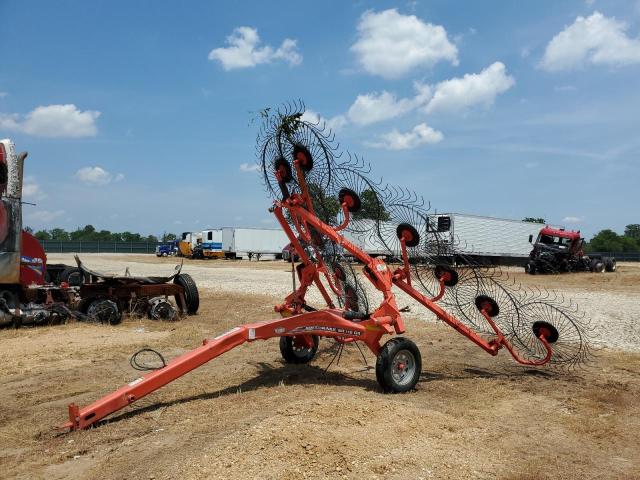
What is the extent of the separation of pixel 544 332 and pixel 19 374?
7.27 metres

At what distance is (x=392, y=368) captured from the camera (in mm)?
6539

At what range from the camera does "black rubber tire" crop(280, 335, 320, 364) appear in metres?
8.30

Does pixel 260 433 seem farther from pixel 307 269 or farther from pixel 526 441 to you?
pixel 307 269

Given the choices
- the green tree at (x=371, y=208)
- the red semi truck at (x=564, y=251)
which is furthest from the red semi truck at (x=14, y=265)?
the red semi truck at (x=564, y=251)

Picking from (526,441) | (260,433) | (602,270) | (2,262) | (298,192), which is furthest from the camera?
(602,270)

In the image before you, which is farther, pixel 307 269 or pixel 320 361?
pixel 320 361

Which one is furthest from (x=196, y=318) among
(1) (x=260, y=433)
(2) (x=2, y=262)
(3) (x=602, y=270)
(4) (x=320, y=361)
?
(3) (x=602, y=270)

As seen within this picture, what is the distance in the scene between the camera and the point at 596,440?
5.30 metres

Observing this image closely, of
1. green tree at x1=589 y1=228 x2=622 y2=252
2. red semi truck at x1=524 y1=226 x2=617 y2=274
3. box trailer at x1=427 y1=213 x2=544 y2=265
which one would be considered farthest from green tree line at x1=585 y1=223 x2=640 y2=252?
red semi truck at x1=524 y1=226 x2=617 y2=274

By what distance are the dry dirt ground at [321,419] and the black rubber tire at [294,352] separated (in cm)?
17

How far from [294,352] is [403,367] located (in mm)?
2091

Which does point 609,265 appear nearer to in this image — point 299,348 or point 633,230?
point 299,348

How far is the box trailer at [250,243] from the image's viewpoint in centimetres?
5881

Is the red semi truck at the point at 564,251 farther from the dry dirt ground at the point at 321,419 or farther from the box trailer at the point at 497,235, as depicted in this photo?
the dry dirt ground at the point at 321,419
